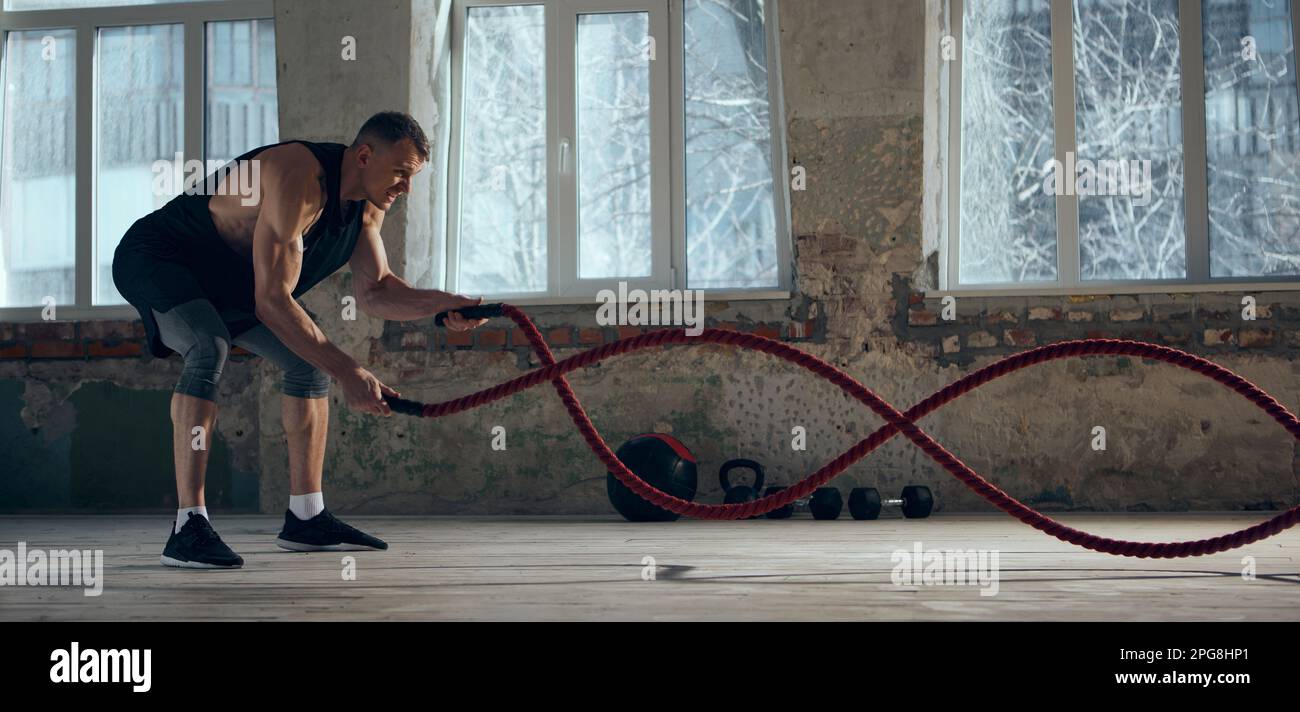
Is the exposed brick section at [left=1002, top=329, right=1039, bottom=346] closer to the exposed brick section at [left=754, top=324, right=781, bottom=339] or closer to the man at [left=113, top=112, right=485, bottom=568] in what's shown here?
the exposed brick section at [left=754, top=324, right=781, bottom=339]

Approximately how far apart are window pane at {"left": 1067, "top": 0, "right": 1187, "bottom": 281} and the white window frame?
3.60m

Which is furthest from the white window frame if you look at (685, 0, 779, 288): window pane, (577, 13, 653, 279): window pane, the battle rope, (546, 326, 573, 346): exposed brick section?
the battle rope

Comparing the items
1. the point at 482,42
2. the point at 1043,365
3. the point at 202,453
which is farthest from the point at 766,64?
the point at 202,453

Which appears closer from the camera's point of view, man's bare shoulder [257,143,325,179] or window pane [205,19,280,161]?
man's bare shoulder [257,143,325,179]

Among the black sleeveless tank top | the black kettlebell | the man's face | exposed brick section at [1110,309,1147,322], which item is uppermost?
the man's face

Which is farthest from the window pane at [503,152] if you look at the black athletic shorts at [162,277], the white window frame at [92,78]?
the black athletic shorts at [162,277]

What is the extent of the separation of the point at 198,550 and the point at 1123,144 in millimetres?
3858

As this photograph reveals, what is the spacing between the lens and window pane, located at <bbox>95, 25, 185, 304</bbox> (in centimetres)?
515

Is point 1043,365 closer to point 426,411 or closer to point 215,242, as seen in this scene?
point 426,411

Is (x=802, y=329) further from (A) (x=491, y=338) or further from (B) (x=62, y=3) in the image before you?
(B) (x=62, y=3)

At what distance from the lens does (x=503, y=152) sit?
5000mm

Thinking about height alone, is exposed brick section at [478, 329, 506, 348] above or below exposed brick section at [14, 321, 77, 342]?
below
